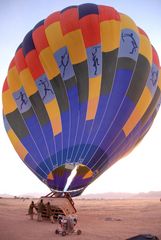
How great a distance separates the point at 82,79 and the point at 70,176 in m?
4.93

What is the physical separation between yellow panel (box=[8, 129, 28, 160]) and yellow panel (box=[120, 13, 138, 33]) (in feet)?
28.5

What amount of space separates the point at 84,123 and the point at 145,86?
4.59 meters

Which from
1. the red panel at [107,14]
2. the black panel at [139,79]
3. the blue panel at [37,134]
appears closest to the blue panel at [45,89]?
the blue panel at [37,134]

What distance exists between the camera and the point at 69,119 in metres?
16.1

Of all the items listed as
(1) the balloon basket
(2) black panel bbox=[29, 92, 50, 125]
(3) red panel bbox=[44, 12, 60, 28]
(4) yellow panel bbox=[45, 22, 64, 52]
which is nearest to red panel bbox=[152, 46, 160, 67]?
(4) yellow panel bbox=[45, 22, 64, 52]

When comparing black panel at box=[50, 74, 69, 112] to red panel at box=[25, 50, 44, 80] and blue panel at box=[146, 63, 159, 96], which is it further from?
blue panel at box=[146, 63, 159, 96]

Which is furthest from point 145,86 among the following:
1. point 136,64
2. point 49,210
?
point 49,210

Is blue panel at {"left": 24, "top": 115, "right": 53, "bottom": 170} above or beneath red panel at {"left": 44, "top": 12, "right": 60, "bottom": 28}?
beneath

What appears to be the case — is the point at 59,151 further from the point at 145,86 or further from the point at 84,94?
the point at 145,86

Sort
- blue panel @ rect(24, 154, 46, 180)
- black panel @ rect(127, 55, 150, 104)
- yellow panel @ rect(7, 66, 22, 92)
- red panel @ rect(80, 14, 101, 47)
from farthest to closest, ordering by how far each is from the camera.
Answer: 1. yellow panel @ rect(7, 66, 22, 92)
2. black panel @ rect(127, 55, 150, 104)
3. red panel @ rect(80, 14, 101, 47)
4. blue panel @ rect(24, 154, 46, 180)

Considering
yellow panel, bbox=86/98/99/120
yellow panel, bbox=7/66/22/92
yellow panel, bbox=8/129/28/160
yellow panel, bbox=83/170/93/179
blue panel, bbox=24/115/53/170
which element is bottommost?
yellow panel, bbox=83/170/93/179

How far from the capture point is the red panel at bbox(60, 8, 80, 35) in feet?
57.1

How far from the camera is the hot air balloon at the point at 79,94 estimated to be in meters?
15.8

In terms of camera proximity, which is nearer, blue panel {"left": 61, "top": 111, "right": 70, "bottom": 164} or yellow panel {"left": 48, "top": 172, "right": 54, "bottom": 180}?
blue panel {"left": 61, "top": 111, "right": 70, "bottom": 164}
